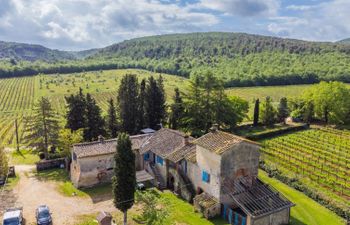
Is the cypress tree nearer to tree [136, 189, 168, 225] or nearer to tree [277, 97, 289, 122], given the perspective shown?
tree [136, 189, 168, 225]

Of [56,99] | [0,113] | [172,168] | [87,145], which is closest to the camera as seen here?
[172,168]

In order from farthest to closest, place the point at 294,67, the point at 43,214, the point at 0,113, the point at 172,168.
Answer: the point at 294,67, the point at 0,113, the point at 172,168, the point at 43,214

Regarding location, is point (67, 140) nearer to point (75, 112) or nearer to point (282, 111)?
point (75, 112)

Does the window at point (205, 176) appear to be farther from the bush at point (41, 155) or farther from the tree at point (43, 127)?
the bush at point (41, 155)

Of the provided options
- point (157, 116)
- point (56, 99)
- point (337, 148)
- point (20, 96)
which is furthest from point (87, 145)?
point (20, 96)

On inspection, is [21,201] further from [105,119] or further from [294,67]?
[294,67]

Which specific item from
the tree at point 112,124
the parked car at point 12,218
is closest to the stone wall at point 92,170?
the parked car at point 12,218
